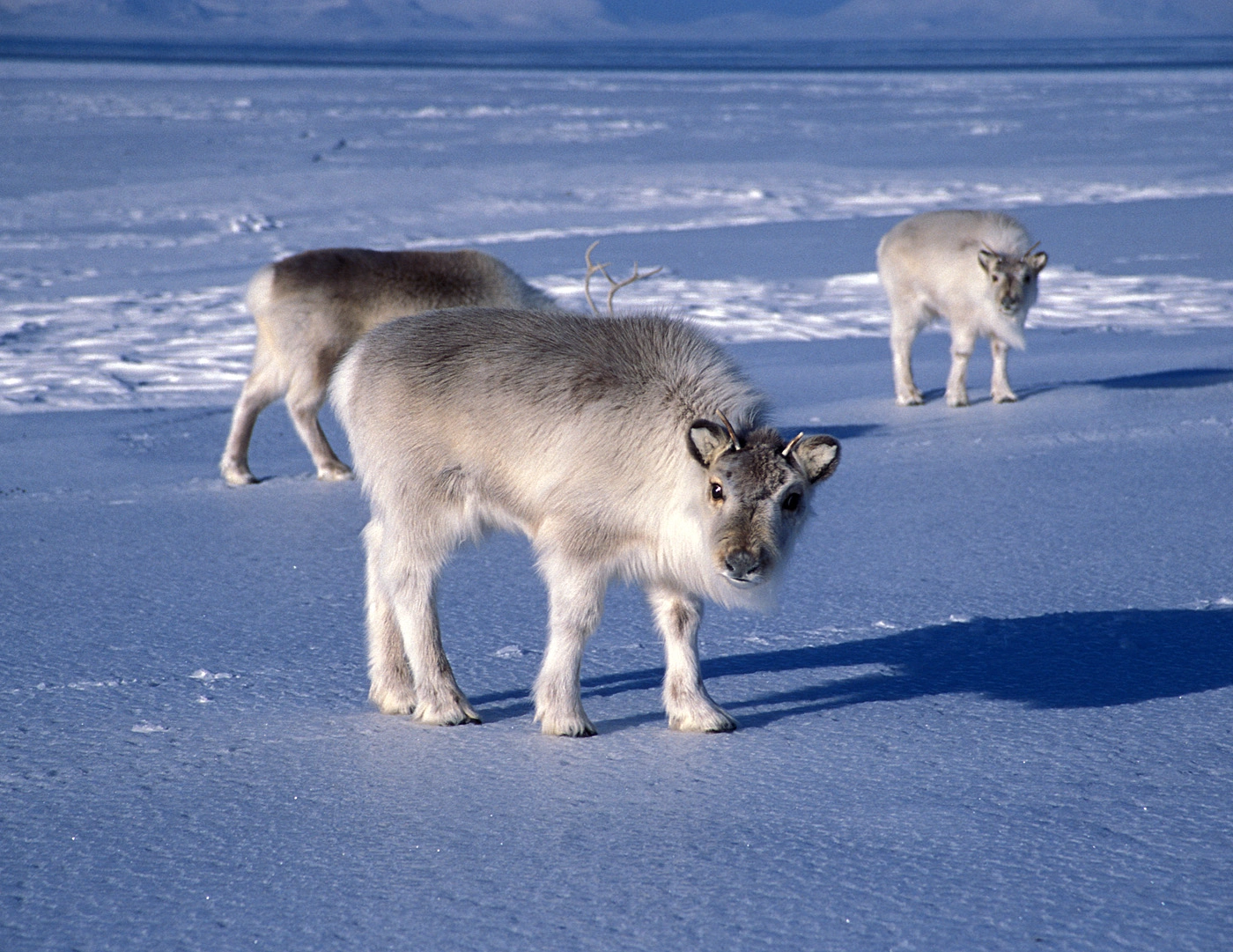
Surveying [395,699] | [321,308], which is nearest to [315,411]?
[321,308]

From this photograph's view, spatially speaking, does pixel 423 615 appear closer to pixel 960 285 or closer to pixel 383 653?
pixel 383 653

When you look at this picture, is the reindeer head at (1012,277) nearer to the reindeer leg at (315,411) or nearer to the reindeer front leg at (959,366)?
the reindeer front leg at (959,366)

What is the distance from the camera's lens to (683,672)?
4.28 meters

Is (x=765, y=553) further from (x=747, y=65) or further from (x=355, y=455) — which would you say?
(x=747, y=65)

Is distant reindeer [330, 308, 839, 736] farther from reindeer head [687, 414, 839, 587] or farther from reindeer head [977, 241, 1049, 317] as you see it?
reindeer head [977, 241, 1049, 317]

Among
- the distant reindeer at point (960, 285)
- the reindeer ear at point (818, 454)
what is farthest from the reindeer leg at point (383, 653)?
the distant reindeer at point (960, 285)

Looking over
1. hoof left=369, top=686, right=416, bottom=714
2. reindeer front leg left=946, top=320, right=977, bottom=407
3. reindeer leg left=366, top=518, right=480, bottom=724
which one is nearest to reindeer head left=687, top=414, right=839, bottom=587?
reindeer leg left=366, top=518, right=480, bottom=724

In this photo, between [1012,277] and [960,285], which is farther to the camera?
[960,285]

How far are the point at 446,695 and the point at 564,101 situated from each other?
35.5m

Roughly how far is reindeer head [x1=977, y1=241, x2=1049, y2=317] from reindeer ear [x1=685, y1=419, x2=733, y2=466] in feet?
19.6

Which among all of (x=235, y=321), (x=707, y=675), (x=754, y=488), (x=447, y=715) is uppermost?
(x=754, y=488)

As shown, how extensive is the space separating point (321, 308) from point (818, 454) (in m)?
4.77

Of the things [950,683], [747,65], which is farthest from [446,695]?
[747,65]

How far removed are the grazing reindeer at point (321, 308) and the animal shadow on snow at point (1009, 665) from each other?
378 cm
